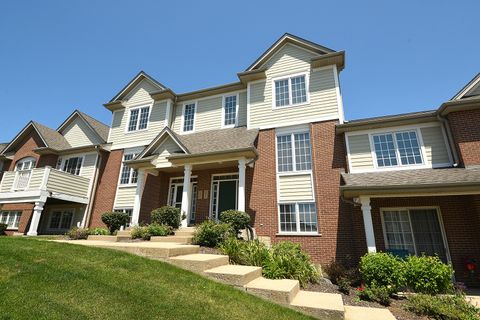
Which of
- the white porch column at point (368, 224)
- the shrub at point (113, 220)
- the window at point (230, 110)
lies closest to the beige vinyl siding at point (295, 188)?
the white porch column at point (368, 224)

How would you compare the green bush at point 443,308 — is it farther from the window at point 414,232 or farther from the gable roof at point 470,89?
the gable roof at point 470,89

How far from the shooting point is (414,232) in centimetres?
1047

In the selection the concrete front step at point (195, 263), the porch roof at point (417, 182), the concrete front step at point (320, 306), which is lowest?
the concrete front step at point (320, 306)

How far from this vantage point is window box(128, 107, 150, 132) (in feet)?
58.8

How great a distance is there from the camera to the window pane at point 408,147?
→ 11.4m

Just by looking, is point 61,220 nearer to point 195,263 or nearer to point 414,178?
point 195,263

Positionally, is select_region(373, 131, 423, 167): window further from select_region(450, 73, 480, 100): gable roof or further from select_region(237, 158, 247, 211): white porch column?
select_region(237, 158, 247, 211): white porch column

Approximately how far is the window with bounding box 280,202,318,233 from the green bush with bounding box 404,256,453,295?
4.32 m

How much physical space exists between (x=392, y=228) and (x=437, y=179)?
268cm

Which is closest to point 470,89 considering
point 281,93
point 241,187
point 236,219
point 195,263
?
point 281,93

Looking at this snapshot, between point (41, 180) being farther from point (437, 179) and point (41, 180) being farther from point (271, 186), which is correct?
point (437, 179)

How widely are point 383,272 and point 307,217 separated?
4.46 m

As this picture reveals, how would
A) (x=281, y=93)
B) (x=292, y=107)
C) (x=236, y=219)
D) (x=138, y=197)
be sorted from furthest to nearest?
(x=281, y=93), (x=292, y=107), (x=138, y=197), (x=236, y=219)

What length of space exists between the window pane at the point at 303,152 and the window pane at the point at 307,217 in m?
1.89
